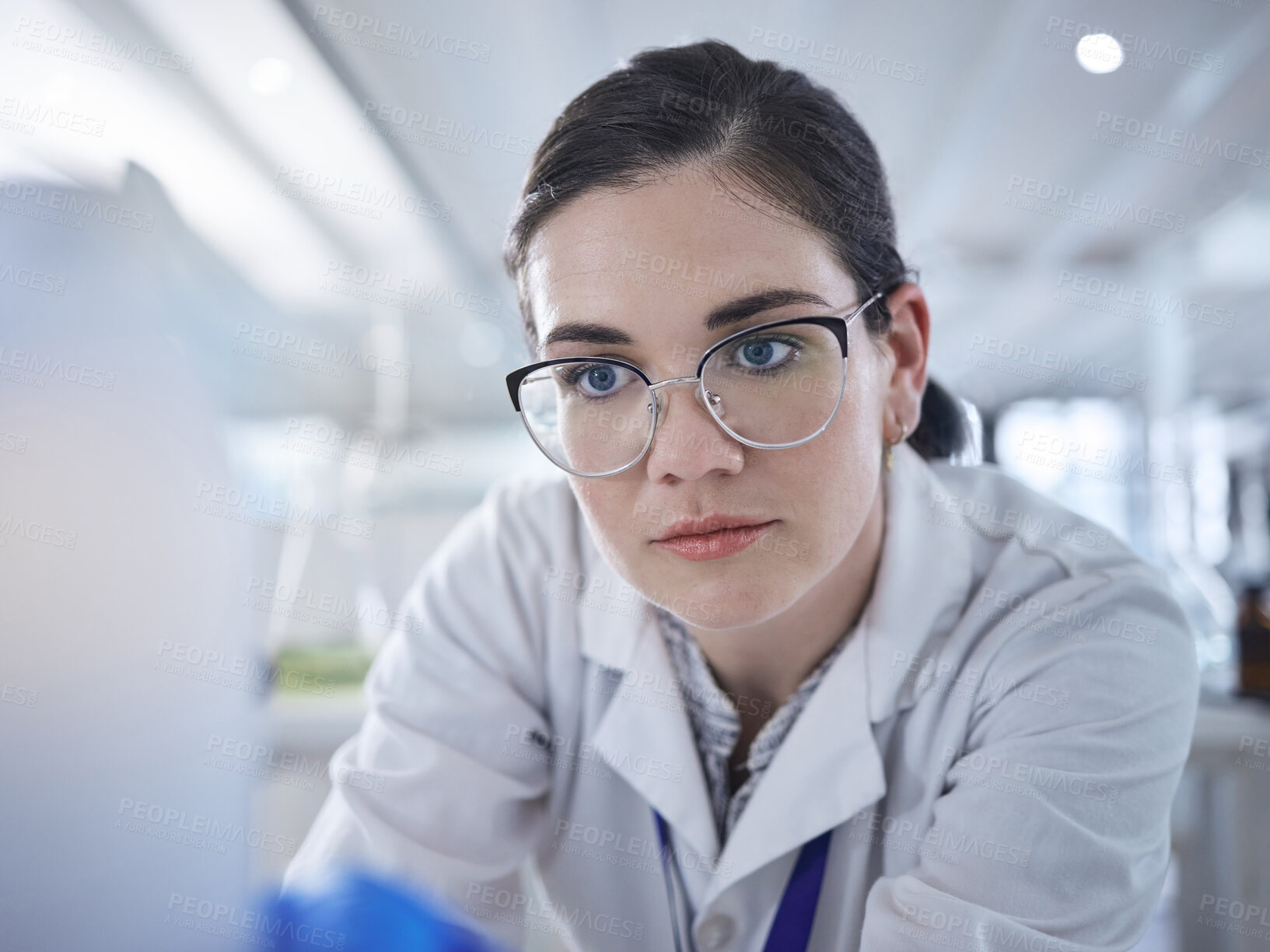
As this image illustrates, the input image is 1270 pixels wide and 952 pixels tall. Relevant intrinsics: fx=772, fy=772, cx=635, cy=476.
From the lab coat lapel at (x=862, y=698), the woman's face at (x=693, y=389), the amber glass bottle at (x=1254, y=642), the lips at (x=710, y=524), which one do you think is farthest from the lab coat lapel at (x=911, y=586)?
the amber glass bottle at (x=1254, y=642)

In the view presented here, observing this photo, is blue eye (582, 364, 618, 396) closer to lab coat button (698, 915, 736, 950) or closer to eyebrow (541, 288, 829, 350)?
eyebrow (541, 288, 829, 350)

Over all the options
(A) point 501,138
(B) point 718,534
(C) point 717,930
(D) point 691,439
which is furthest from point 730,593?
(A) point 501,138

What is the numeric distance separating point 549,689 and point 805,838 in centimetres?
A: 38

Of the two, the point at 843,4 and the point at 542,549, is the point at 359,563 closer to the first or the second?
the point at 542,549

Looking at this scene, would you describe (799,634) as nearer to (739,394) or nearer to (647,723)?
(647,723)

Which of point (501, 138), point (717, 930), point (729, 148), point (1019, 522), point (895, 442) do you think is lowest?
point (717, 930)

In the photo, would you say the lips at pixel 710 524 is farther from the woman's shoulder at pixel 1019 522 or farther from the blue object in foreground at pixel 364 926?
the blue object in foreground at pixel 364 926

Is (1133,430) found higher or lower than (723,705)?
higher

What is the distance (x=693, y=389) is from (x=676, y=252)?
0.12m

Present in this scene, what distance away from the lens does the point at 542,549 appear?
3.48 ft

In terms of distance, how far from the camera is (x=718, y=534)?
29.3 inches

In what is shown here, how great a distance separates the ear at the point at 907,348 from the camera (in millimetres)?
848

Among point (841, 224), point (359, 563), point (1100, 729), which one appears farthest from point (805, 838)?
point (359, 563)

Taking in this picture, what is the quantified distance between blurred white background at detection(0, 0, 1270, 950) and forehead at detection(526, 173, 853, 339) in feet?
1.08
